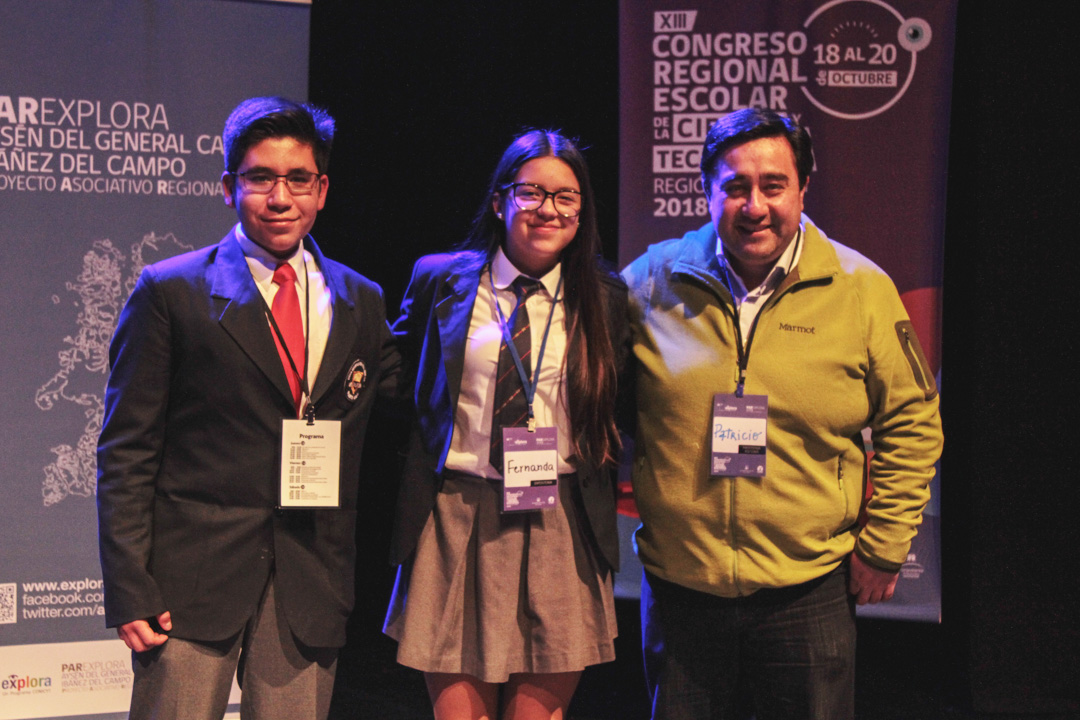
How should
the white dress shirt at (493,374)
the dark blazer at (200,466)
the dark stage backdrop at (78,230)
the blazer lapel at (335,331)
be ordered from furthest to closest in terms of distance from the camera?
the dark stage backdrop at (78,230)
the white dress shirt at (493,374)
the blazer lapel at (335,331)
the dark blazer at (200,466)

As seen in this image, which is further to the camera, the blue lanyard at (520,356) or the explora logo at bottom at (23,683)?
the explora logo at bottom at (23,683)

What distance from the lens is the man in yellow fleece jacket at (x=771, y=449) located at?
6.73ft

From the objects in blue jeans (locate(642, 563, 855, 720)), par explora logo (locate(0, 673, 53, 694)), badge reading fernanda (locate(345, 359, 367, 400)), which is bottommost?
par explora logo (locate(0, 673, 53, 694))

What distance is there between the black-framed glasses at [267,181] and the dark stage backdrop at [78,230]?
44.9 inches

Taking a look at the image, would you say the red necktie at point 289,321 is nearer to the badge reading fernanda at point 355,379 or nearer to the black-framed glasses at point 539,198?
the badge reading fernanda at point 355,379

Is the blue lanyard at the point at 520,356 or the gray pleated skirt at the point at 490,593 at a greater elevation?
the blue lanyard at the point at 520,356

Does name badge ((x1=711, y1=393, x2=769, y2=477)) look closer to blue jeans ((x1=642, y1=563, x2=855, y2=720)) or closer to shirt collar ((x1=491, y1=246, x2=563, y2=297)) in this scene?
blue jeans ((x1=642, y1=563, x2=855, y2=720))

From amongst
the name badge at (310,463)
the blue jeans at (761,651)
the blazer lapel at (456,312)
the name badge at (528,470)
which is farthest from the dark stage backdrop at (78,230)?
the blue jeans at (761,651)

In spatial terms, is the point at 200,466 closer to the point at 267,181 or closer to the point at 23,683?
the point at 267,181

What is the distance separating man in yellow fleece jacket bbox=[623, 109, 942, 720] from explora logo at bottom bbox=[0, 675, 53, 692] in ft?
6.59

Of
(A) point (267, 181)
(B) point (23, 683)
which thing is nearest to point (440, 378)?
(A) point (267, 181)

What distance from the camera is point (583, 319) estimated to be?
6.98 feet

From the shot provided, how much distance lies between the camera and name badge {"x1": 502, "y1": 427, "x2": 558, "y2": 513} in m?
1.97

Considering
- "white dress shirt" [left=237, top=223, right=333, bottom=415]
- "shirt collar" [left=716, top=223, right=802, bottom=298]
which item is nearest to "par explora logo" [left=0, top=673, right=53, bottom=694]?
"white dress shirt" [left=237, top=223, right=333, bottom=415]
